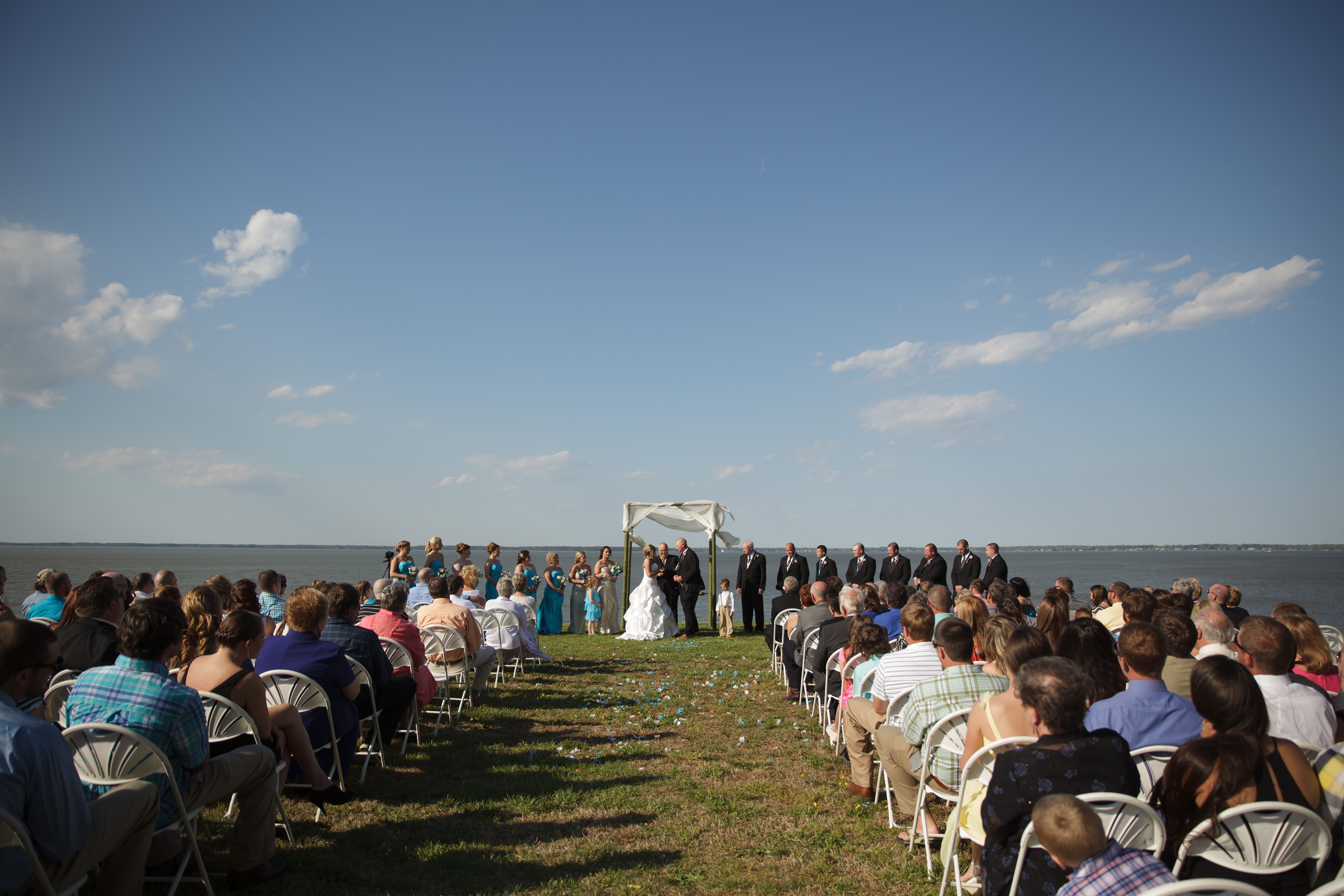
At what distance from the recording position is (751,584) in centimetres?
1602

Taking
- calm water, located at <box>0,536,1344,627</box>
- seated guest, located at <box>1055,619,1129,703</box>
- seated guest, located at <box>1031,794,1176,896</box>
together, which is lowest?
calm water, located at <box>0,536,1344,627</box>

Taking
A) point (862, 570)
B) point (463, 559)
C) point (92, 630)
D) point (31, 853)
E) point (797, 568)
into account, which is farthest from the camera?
point (862, 570)

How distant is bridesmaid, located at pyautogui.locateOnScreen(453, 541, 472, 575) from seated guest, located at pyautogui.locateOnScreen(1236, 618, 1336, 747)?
8.12 meters

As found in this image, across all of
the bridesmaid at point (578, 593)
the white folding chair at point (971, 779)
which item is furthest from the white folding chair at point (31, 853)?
the bridesmaid at point (578, 593)

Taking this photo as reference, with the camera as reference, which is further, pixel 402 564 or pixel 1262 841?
pixel 402 564

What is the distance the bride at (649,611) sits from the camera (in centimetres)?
1522

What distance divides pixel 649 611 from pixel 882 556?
146m

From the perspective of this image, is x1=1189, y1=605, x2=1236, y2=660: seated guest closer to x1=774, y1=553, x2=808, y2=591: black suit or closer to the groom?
x1=774, y1=553, x2=808, y2=591: black suit

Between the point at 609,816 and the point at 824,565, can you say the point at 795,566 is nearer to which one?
the point at 824,565

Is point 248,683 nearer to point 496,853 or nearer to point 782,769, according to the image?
point 496,853

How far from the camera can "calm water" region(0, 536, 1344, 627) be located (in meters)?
37.9

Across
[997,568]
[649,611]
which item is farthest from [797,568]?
[997,568]

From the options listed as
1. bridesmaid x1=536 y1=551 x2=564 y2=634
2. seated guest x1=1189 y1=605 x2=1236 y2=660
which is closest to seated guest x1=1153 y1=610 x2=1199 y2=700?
seated guest x1=1189 y1=605 x2=1236 y2=660

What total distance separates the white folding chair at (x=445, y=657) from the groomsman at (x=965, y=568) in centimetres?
1071
